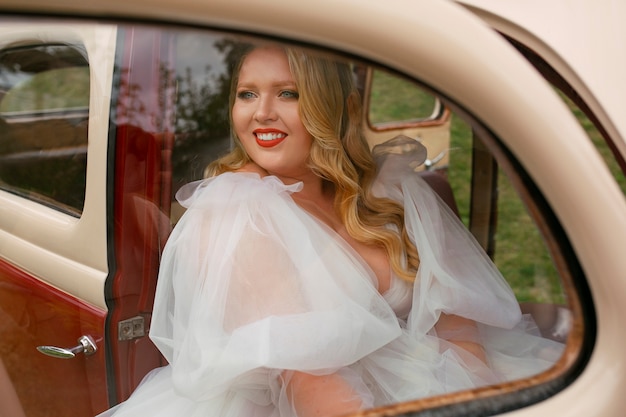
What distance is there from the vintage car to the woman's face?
0.17ft

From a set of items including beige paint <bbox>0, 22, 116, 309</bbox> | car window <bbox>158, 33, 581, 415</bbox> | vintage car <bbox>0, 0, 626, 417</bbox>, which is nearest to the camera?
vintage car <bbox>0, 0, 626, 417</bbox>

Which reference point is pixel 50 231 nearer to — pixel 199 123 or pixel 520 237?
pixel 199 123

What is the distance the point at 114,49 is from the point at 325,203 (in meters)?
0.67

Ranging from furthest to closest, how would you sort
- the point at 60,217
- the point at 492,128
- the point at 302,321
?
1. the point at 60,217
2. the point at 302,321
3. the point at 492,128

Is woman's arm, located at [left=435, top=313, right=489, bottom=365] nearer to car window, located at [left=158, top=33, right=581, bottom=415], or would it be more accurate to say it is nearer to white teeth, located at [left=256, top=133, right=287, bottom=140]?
car window, located at [left=158, top=33, right=581, bottom=415]

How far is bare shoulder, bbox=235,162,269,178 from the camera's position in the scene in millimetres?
1555

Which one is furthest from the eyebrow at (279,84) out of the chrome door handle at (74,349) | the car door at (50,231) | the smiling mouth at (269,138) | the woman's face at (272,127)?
the chrome door handle at (74,349)

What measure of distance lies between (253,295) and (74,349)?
0.55 meters

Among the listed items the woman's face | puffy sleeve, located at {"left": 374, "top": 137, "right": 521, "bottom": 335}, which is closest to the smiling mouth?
the woman's face

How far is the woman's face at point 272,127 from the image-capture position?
5.00ft

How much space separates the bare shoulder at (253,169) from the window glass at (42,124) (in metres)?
0.40

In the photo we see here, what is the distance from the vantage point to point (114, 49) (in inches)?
48.8

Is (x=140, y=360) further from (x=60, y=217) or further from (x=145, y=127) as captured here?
(x=145, y=127)

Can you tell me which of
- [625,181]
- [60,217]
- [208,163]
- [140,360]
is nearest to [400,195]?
[208,163]
